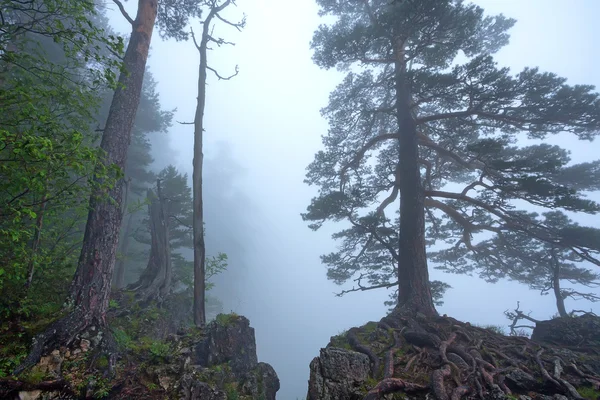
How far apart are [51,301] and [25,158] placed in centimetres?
330

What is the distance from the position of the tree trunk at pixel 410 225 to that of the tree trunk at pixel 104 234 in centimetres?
838

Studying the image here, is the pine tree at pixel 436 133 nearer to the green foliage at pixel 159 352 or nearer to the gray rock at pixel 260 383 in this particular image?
the gray rock at pixel 260 383

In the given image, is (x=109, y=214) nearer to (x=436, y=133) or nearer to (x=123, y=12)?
(x=123, y=12)

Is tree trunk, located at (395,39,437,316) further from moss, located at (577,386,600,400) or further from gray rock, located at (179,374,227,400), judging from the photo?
gray rock, located at (179,374,227,400)

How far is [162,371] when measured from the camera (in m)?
5.42

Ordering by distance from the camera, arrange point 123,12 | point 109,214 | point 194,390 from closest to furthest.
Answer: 1. point 194,390
2. point 109,214
3. point 123,12

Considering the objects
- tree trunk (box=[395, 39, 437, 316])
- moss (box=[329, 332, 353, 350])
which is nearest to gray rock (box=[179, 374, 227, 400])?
moss (box=[329, 332, 353, 350])

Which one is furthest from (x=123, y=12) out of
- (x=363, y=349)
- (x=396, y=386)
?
(x=396, y=386)

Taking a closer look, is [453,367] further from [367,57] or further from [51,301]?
[367,57]

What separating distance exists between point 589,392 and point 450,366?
2.31 metres

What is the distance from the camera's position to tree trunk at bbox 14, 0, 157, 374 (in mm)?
4945

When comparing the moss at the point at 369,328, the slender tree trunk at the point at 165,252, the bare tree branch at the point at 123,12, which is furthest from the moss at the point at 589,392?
the bare tree branch at the point at 123,12

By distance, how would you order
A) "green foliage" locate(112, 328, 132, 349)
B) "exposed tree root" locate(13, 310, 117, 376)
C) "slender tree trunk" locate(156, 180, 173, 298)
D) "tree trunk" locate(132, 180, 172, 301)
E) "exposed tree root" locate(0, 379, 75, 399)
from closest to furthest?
"exposed tree root" locate(0, 379, 75, 399)
"exposed tree root" locate(13, 310, 117, 376)
"green foliage" locate(112, 328, 132, 349)
"tree trunk" locate(132, 180, 172, 301)
"slender tree trunk" locate(156, 180, 173, 298)

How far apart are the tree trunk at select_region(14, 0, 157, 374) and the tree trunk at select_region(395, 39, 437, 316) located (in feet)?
27.5
